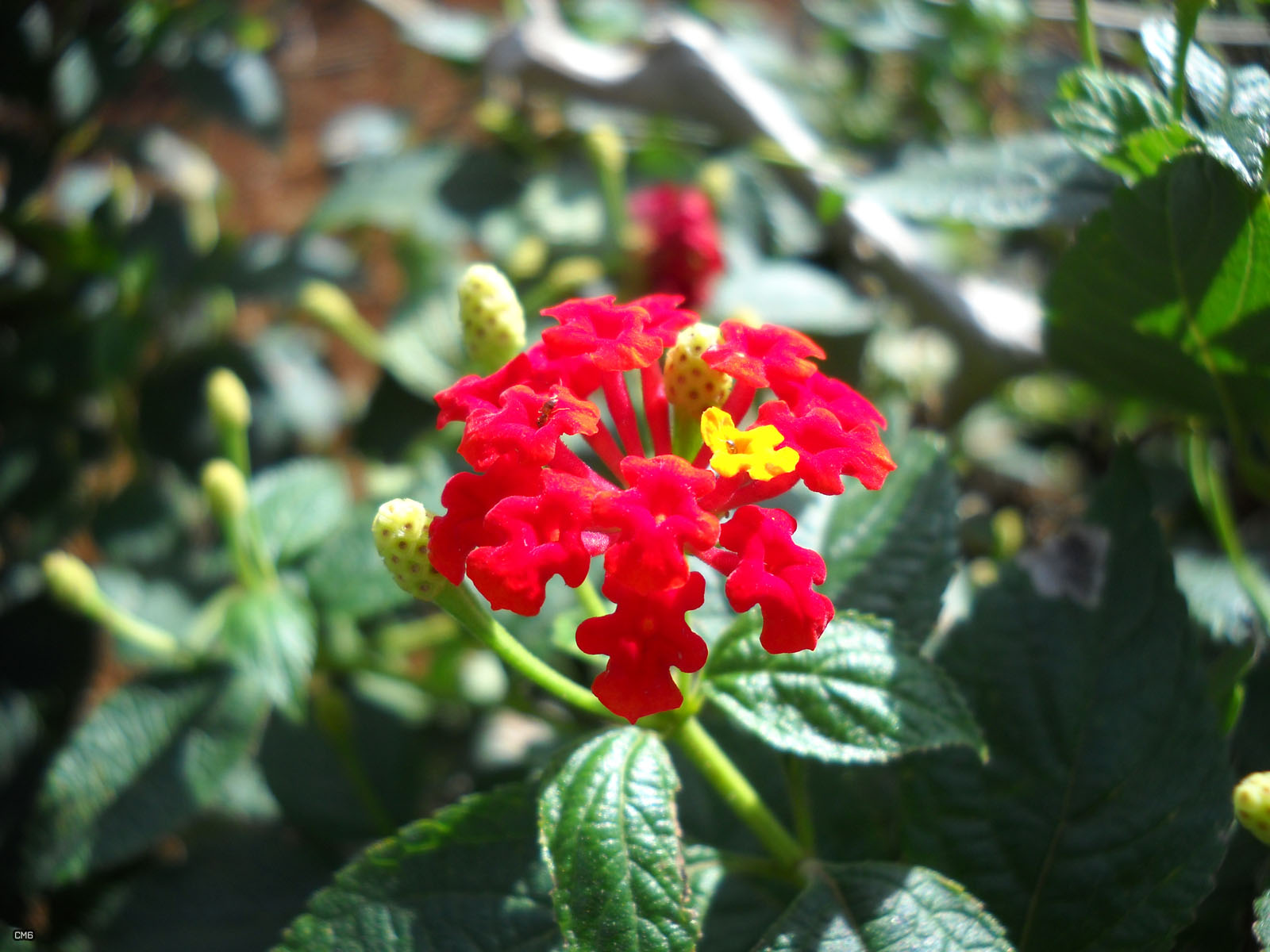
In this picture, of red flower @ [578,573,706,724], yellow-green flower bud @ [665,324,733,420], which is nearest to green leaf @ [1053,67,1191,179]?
yellow-green flower bud @ [665,324,733,420]

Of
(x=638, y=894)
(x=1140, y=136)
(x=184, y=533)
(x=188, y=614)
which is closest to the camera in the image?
(x=638, y=894)

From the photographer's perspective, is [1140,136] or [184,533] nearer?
[1140,136]

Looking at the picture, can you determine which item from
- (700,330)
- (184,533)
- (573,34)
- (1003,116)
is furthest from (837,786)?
(1003,116)

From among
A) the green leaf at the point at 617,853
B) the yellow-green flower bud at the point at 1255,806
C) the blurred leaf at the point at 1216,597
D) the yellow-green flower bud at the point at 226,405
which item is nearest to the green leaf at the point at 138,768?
the yellow-green flower bud at the point at 226,405

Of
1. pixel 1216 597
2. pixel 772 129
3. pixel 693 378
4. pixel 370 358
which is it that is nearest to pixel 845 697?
pixel 693 378

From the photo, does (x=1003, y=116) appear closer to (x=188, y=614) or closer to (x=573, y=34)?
(x=573, y=34)

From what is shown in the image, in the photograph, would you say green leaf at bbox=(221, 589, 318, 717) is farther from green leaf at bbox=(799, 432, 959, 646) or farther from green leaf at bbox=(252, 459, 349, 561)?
green leaf at bbox=(799, 432, 959, 646)

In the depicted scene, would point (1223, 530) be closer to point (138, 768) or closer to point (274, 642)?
point (274, 642)

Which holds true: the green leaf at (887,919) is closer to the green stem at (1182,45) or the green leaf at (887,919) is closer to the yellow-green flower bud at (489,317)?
the yellow-green flower bud at (489,317)
